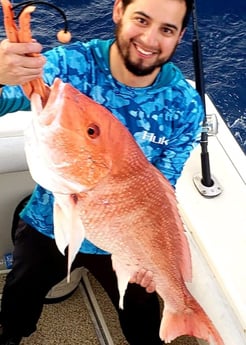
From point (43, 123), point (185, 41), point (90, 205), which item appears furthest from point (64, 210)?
point (185, 41)

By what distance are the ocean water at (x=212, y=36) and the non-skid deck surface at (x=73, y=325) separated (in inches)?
70.8

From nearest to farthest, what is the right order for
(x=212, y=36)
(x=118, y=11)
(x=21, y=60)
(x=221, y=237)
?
(x=21, y=60) < (x=118, y=11) < (x=221, y=237) < (x=212, y=36)

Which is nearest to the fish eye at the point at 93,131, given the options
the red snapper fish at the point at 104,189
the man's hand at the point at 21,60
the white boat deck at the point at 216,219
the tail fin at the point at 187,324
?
the red snapper fish at the point at 104,189

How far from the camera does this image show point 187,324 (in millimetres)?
1291

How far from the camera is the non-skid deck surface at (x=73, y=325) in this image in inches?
78.9

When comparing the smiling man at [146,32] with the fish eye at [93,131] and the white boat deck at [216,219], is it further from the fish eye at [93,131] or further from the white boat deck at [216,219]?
the white boat deck at [216,219]

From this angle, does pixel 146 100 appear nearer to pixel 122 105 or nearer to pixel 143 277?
pixel 122 105

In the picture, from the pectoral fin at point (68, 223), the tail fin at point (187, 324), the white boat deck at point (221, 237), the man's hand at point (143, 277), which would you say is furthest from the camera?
the white boat deck at point (221, 237)

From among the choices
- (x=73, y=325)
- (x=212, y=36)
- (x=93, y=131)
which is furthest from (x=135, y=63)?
(x=212, y=36)

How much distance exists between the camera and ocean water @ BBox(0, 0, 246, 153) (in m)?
3.93

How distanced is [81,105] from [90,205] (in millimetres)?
167

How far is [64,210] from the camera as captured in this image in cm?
102

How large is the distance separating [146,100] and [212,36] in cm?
310

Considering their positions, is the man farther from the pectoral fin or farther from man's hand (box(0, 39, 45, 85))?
the pectoral fin
